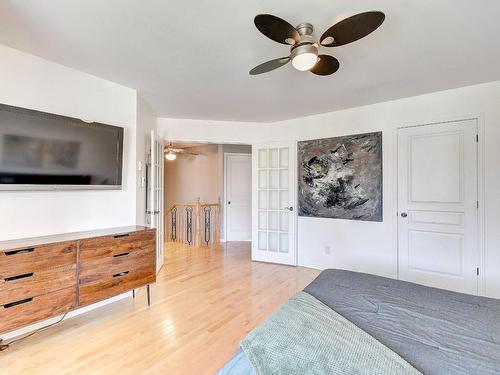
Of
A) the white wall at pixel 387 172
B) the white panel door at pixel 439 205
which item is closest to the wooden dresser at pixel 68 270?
the white wall at pixel 387 172

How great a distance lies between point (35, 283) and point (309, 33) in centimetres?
265

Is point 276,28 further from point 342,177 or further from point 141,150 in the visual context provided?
point 342,177

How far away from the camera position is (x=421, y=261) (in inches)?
126

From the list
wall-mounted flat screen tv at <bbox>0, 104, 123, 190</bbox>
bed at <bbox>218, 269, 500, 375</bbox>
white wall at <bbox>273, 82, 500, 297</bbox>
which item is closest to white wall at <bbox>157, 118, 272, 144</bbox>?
white wall at <bbox>273, 82, 500, 297</bbox>

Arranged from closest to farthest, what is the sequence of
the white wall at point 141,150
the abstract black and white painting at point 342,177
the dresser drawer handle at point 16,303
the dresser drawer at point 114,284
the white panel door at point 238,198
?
the dresser drawer handle at point 16,303 → the dresser drawer at point 114,284 → the white wall at point 141,150 → the abstract black and white painting at point 342,177 → the white panel door at point 238,198

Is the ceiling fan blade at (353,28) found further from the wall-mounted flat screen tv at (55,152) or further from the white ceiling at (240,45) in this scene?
the wall-mounted flat screen tv at (55,152)

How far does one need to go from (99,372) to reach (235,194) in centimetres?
471

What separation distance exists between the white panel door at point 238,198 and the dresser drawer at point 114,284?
3.54m

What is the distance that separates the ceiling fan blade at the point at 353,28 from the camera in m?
1.41

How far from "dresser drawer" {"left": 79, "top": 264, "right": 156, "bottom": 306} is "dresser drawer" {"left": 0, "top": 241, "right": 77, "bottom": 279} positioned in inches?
11.5

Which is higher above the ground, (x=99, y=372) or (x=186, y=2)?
(x=186, y=2)

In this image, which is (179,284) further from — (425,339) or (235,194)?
(235,194)

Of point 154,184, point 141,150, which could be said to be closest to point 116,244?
point 154,184

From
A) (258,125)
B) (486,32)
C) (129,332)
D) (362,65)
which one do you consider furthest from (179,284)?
(486,32)
